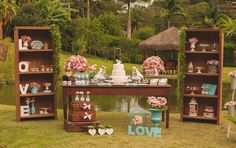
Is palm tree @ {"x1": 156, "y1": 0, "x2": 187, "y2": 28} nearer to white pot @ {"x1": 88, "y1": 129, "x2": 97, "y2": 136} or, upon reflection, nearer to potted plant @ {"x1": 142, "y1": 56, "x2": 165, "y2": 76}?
potted plant @ {"x1": 142, "y1": 56, "x2": 165, "y2": 76}

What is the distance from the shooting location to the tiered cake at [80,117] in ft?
28.4

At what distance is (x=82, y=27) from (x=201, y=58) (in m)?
23.7

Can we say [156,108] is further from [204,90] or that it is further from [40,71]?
[40,71]

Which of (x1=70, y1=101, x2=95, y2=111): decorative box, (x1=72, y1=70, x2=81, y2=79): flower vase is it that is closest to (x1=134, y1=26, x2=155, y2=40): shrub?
(x1=72, y1=70, x2=81, y2=79): flower vase

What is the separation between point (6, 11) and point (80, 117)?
76.2 feet

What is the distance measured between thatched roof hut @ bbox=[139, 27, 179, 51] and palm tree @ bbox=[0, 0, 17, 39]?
922 cm

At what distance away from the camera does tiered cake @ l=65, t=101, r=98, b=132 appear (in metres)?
8.66

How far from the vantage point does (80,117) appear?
28.7 ft

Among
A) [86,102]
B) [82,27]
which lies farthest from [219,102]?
[82,27]

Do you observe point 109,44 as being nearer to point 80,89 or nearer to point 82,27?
point 82,27

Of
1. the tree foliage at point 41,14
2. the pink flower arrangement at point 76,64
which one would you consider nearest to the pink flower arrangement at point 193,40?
the pink flower arrangement at point 76,64

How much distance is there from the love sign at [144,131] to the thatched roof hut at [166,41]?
61.5ft

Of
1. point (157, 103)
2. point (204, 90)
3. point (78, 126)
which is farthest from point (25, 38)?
point (204, 90)

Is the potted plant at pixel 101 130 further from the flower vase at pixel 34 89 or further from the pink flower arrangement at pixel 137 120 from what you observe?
the flower vase at pixel 34 89
